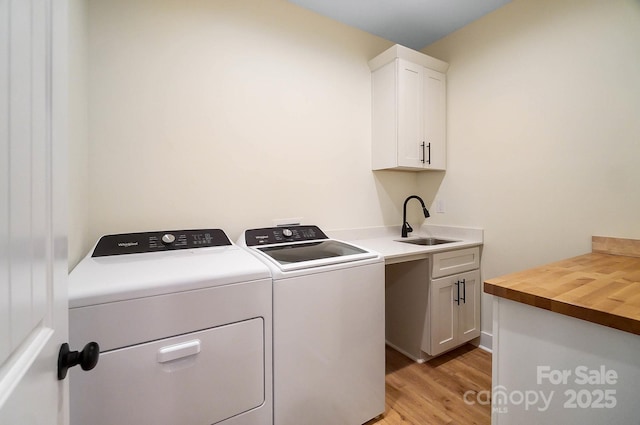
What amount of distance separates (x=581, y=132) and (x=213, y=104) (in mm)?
2323

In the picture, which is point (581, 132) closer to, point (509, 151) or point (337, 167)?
point (509, 151)

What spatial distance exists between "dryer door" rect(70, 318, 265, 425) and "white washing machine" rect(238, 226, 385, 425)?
12 centimetres

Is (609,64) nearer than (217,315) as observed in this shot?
No

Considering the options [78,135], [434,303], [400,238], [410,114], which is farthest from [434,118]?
[78,135]

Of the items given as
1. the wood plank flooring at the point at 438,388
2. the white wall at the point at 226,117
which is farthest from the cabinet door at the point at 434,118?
the wood plank flooring at the point at 438,388

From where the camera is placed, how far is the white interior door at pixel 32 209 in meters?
0.32

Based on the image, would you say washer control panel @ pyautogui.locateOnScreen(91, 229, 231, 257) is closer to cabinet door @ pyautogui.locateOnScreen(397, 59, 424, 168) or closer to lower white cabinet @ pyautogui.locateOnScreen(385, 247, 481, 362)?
lower white cabinet @ pyautogui.locateOnScreen(385, 247, 481, 362)

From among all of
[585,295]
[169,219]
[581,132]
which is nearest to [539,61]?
[581,132]

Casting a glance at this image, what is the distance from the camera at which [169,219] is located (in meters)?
1.58

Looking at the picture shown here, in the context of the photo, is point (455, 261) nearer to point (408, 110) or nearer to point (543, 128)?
point (543, 128)

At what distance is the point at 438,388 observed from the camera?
171cm

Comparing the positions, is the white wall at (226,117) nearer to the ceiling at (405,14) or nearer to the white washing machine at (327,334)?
the ceiling at (405,14)

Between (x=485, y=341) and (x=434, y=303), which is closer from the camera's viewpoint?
(x=434, y=303)

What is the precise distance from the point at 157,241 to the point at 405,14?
2386 millimetres
